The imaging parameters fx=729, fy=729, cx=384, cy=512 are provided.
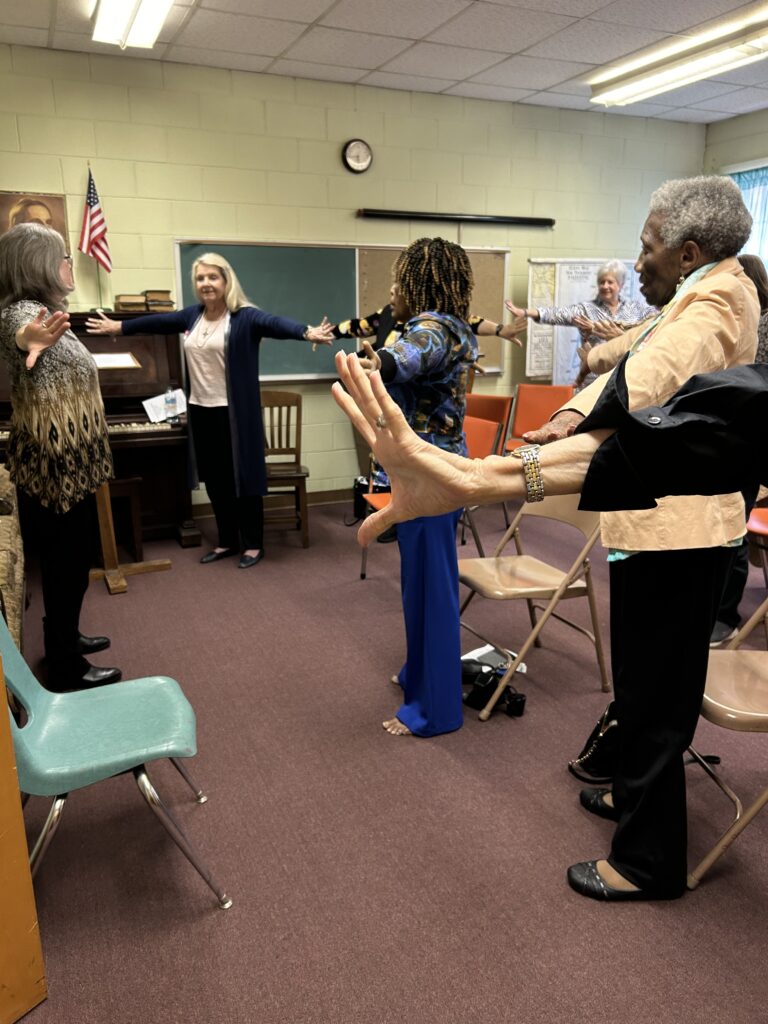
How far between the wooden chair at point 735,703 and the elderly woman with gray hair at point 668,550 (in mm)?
123

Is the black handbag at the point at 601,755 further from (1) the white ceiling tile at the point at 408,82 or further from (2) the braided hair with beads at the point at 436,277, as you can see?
(1) the white ceiling tile at the point at 408,82

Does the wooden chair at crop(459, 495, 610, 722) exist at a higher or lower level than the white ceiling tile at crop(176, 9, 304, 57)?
lower

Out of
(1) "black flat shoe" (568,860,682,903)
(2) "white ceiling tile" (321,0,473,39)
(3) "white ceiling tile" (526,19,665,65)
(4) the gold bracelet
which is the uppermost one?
(3) "white ceiling tile" (526,19,665,65)

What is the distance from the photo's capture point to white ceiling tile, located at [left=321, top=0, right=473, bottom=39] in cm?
374

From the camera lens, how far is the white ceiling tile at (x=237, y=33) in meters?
3.90

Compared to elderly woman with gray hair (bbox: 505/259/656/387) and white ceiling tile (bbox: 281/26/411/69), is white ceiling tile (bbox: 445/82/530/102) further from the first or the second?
elderly woman with gray hair (bbox: 505/259/656/387)

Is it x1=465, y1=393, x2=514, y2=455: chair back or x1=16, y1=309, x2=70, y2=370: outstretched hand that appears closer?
x1=16, y1=309, x2=70, y2=370: outstretched hand

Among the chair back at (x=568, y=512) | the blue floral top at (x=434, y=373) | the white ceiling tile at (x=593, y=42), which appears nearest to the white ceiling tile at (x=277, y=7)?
the white ceiling tile at (x=593, y=42)

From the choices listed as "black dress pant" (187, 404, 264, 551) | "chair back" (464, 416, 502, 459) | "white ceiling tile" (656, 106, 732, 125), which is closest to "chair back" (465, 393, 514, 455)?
"chair back" (464, 416, 502, 459)

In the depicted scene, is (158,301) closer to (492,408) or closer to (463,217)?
(492,408)

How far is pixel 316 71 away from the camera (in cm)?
478

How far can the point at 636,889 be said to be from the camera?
5.72 feet

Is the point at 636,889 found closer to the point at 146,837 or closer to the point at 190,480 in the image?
the point at 146,837

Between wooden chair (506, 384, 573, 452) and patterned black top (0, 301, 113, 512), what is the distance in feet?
11.1
